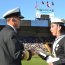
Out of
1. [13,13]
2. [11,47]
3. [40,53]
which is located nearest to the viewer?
[11,47]

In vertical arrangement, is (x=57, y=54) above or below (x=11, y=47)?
below

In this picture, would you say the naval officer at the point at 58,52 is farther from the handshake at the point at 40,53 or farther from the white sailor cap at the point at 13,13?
the white sailor cap at the point at 13,13

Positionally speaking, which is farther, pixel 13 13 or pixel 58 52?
pixel 13 13

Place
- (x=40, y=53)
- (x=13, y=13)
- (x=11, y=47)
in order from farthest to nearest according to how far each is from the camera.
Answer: (x=13, y=13) → (x=40, y=53) → (x=11, y=47)

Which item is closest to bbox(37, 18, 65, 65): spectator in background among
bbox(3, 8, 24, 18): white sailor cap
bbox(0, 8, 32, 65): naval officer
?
bbox(0, 8, 32, 65): naval officer

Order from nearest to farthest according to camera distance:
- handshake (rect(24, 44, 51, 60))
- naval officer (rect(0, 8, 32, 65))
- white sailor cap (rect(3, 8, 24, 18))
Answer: naval officer (rect(0, 8, 32, 65)) → handshake (rect(24, 44, 51, 60)) → white sailor cap (rect(3, 8, 24, 18))

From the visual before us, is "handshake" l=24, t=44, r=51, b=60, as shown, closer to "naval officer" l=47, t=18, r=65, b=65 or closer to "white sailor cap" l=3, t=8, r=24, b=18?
"naval officer" l=47, t=18, r=65, b=65

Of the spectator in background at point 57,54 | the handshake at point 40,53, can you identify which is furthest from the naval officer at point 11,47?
the spectator in background at point 57,54

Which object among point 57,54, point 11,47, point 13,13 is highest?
point 13,13

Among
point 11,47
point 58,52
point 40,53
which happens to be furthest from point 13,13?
point 58,52

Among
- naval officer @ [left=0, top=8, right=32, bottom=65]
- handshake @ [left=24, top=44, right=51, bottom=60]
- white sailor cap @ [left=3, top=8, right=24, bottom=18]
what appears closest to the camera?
naval officer @ [left=0, top=8, right=32, bottom=65]

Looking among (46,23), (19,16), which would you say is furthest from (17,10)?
(46,23)

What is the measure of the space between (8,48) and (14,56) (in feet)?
0.50

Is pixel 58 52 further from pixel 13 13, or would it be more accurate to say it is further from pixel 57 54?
pixel 13 13
